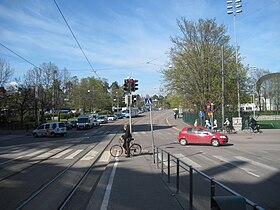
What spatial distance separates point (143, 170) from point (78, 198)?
435 cm

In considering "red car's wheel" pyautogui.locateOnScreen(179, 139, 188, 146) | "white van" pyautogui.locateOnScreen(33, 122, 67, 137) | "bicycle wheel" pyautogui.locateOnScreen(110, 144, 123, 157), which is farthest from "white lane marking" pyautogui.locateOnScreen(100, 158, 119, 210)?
"white van" pyautogui.locateOnScreen(33, 122, 67, 137)

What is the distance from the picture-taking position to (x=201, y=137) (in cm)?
2134

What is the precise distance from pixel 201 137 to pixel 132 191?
14169 mm

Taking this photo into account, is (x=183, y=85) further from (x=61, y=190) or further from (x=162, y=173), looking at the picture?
(x=61, y=190)

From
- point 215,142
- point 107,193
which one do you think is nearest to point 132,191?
point 107,193

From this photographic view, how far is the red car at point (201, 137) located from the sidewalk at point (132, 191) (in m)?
9.93

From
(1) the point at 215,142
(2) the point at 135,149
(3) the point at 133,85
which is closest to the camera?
(2) the point at 135,149

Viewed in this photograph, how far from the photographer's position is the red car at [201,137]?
20828mm

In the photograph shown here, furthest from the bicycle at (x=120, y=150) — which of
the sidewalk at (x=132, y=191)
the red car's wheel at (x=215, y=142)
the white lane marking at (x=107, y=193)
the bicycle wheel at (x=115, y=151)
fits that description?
the red car's wheel at (x=215, y=142)

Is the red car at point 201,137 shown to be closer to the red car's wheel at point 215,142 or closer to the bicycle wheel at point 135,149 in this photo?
the red car's wheel at point 215,142

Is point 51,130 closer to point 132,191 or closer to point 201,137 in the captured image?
point 201,137

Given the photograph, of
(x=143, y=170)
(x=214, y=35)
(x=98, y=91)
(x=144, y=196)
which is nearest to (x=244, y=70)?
(x=214, y=35)

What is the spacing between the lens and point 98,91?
298 ft

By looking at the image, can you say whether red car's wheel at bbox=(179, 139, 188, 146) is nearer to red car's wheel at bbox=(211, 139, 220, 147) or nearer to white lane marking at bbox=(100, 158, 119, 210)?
red car's wheel at bbox=(211, 139, 220, 147)
